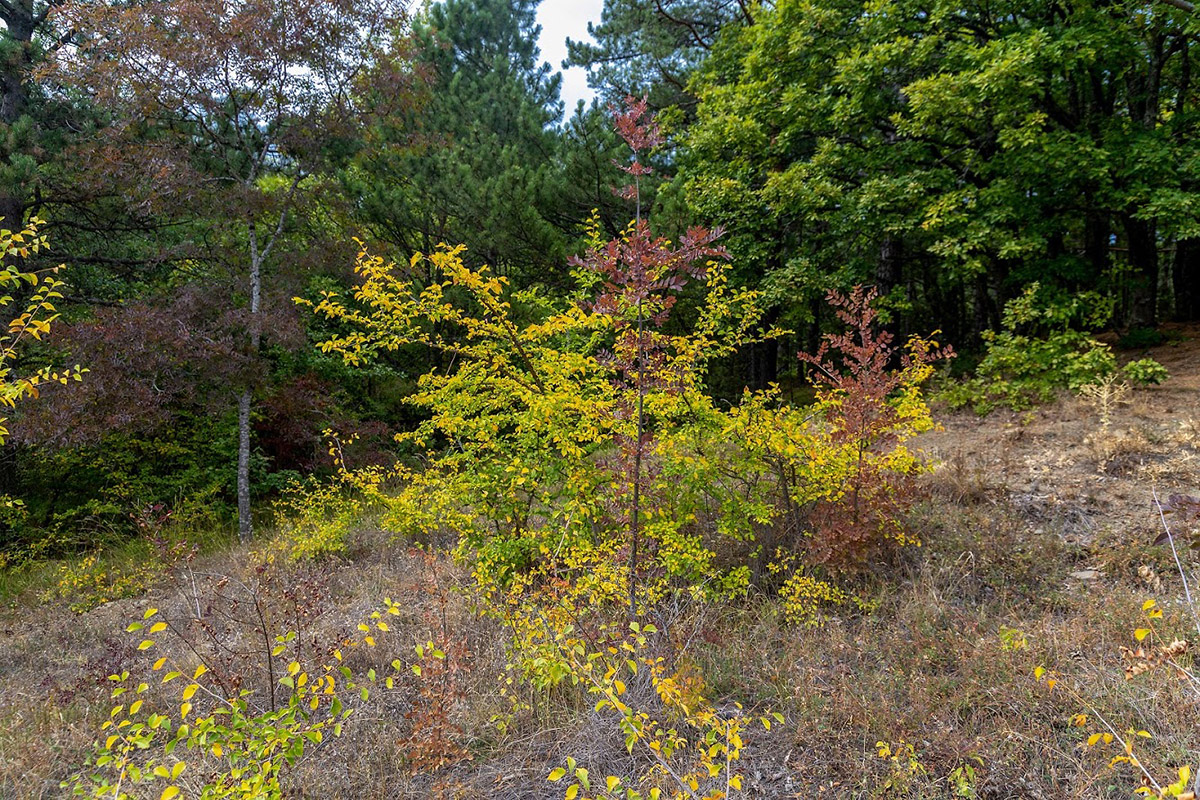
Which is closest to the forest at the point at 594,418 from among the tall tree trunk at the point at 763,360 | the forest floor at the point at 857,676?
the forest floor at the point at 857,676

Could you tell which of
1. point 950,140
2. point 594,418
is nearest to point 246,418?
point 594,418

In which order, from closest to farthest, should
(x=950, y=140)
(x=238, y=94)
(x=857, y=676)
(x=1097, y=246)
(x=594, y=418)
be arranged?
(x=857, y=676) → (x=594, y=418) → (x=238, y=94) → (x=950, y=140) → (x=1097, y=246)

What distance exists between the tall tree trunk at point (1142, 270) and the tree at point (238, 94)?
10.4m

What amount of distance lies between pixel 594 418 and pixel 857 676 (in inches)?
72.3

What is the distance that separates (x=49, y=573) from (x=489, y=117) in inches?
358

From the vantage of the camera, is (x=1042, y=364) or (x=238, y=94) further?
(x=1042, y=364)

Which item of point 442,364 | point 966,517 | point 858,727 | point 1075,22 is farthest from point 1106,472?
point 442,364

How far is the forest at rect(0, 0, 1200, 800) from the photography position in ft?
8.29

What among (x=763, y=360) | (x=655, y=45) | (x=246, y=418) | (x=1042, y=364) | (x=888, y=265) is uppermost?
(x=655, y=45)

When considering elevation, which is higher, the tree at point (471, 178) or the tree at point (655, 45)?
the tree at point (655, 45)

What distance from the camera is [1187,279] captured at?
32.4 feet

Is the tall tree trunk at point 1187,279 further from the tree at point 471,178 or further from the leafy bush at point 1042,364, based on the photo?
the tree at point 471,178

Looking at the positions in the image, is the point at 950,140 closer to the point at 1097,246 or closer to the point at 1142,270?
the point at 1097,246

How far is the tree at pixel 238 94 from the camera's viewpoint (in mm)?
5844
